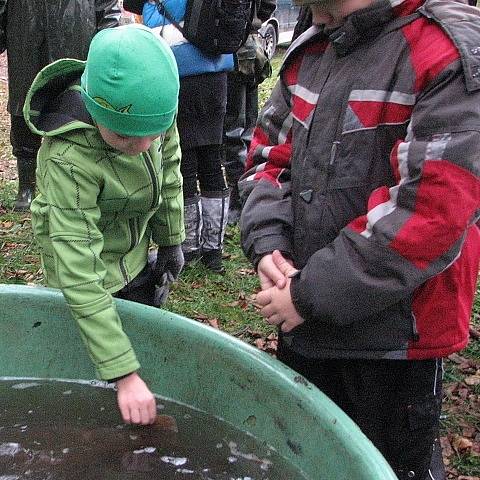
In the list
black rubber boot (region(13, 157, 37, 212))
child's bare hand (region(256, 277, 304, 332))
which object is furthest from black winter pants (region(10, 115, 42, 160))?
child's bare hand (region(256, 277, 304, 332))

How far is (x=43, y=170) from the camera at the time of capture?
6.59 ft

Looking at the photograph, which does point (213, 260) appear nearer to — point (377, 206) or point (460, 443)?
point (460, 443)

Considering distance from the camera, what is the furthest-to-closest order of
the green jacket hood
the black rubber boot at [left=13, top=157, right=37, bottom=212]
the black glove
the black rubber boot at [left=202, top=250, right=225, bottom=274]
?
the black rubber boot at [left=13, top=157, right=37, bottom=212] → the black rubber boot at [left=202, top=250, right=225, bottom=274] → the black glove → the green jacket hood

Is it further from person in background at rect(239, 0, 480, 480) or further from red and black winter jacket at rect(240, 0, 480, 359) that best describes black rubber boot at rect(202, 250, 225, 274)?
red and black winter jacket at rect(240, 0, 480, 359)

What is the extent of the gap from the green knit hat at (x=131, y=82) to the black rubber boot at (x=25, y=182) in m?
2.93

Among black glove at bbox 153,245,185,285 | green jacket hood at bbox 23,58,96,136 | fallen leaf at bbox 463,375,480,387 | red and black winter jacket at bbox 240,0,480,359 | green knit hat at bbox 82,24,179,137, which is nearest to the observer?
red and black winter jacket at bbox 240,0,480,359

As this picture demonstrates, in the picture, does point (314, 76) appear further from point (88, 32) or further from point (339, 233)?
point (88, 32)

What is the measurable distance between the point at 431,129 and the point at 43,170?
3.51 ft

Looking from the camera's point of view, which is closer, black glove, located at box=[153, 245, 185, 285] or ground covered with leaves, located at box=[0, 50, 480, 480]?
black glove, located at box=[153, 245, 185, 285]

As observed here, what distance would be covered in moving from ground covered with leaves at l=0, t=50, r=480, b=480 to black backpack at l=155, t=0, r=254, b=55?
118 cm

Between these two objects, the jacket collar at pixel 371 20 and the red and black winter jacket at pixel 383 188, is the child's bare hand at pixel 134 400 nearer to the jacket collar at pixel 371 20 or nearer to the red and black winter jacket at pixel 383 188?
the red and black winter jacket at pixel 383 188

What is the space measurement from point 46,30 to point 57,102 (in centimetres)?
218

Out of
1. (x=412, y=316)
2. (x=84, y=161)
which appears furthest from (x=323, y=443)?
(x=84, y=161)

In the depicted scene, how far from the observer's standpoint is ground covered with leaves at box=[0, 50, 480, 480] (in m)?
2.68
